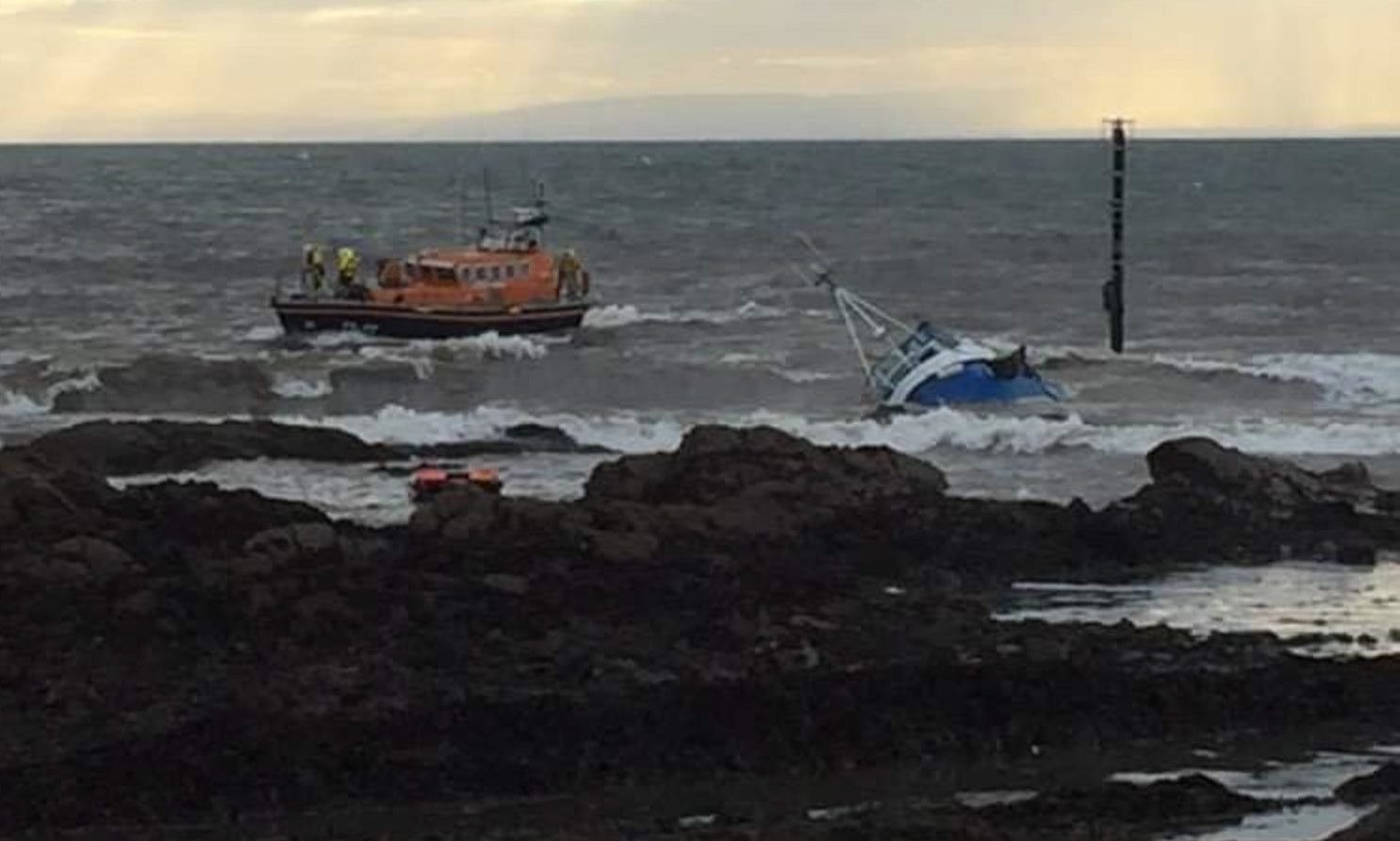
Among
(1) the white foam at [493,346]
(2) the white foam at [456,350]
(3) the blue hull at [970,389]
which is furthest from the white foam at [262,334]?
(3) the blue hull at [970,389]

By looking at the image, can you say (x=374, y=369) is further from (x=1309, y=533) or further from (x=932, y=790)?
(x=932, y=790)

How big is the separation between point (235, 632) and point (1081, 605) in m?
6.69

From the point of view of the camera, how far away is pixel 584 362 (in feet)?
152

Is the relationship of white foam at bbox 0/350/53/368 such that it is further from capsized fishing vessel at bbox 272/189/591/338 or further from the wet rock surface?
the wet rock surface

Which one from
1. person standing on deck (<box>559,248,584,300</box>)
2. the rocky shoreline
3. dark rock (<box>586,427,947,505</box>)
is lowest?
the rocky shoreline

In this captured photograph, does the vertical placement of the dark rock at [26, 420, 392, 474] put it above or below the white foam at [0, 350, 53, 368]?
above

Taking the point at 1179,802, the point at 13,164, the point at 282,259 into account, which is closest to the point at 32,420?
the point at 1179,802

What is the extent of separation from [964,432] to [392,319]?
1796 centimetres

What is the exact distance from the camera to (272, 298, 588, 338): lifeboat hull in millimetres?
48906

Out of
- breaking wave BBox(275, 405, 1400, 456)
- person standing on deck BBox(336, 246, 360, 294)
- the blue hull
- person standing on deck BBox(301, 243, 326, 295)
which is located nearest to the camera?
breaking wave BBox(275, 405, 1400, 456)

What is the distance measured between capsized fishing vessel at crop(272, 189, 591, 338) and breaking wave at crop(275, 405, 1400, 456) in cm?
1201

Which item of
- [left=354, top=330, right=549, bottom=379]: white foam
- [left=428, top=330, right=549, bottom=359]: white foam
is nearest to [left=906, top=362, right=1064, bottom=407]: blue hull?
[left=354, top=330, right=549, bottom=379]: white foam

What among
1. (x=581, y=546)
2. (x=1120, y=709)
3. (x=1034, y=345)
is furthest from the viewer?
(x=1034, y=345)

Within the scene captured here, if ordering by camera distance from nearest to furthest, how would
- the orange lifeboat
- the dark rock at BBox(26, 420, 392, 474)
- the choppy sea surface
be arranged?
the orange lifeboat
the dark rock at BBox(26, 420, 392, 474)
the choppy sea surface
